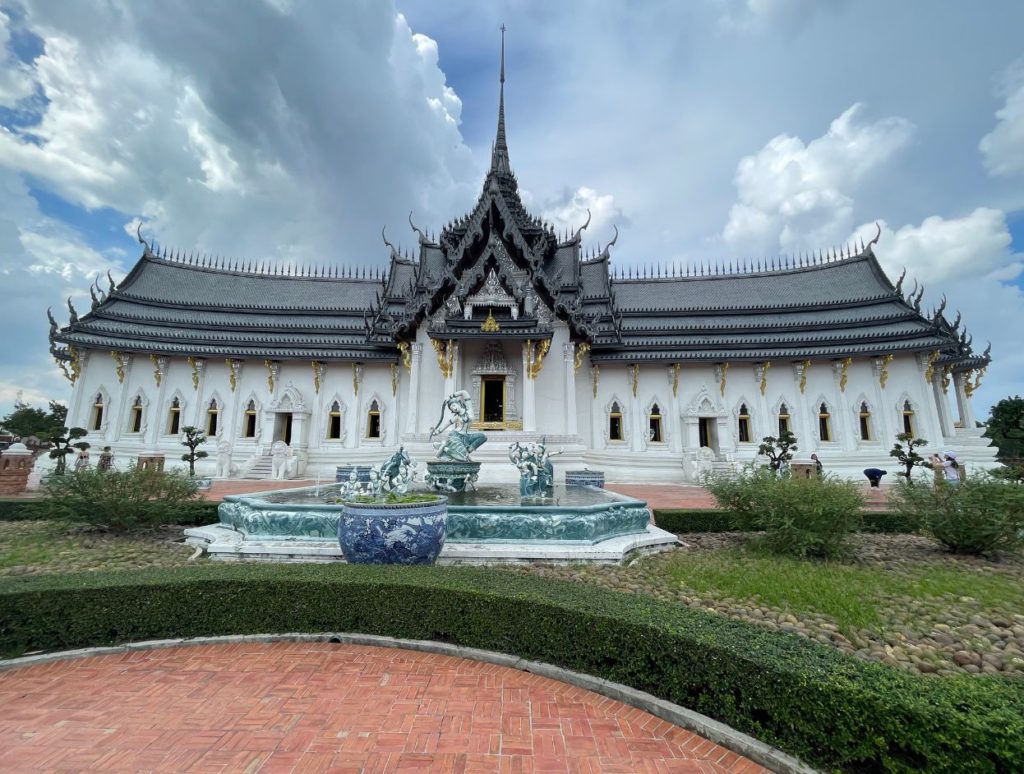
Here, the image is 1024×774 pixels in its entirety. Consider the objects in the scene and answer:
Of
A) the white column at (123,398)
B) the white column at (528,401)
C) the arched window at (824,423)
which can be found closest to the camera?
the white column at (528,401)

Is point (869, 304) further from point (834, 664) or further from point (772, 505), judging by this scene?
point (834, 664)

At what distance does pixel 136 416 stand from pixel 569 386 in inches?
719

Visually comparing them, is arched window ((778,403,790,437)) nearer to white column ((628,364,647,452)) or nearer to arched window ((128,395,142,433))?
white column ((628,364,647,452))

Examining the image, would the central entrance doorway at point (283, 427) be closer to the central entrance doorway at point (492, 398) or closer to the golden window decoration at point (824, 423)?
the central entrance doorway at point (492, 398)

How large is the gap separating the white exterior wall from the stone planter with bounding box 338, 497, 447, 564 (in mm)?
11373

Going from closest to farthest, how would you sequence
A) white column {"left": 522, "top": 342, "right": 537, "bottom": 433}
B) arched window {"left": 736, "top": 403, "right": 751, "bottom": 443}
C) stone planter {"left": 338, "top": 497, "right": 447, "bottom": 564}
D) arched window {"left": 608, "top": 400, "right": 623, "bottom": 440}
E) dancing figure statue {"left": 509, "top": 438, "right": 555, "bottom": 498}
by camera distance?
stone planter {"left": 338, "top": 497, "right": 447, "bottom": 564}
dancing figure statue {"left": 509, "top": 438, "right": 555, "bottom": 498}
white column {"left": 522, "top": 342, "right": 537, "bottom": 433}
arched window {"left": 736, "top": 403, "right": 751, "bottom": 443}
arched window {"left": 608, "top": 400, "right": 623, "bottom": 440}

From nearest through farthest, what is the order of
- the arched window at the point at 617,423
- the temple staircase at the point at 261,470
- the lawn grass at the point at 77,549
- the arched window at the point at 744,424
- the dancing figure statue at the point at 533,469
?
the lawn grass at the point at 77,549 → the dancing figure statue at the point at 533,469 → the temple staircase at the point at 261,470 → the arched window at the point at 744,424 → the arched window at the point at 617,423

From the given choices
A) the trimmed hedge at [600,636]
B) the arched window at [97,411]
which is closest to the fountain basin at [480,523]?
the trimmed hedge at [600,636]

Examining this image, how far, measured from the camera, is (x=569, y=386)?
17812 millimetres

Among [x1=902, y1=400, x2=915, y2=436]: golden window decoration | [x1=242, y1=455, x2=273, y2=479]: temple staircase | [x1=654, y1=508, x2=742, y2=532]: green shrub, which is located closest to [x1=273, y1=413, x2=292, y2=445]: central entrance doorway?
[x1=242, y1=455, x2=273, y2=479]: temple staircase

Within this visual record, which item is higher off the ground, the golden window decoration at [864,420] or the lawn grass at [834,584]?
the golden window decoration at [864,420]

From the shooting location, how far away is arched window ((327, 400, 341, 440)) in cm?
1997

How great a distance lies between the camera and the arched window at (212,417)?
1959cm

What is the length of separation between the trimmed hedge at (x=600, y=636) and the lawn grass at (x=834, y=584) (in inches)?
75.1
